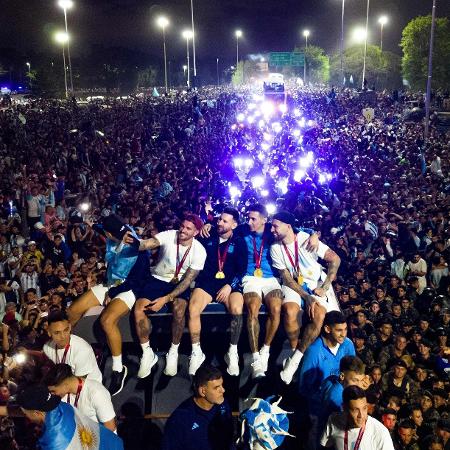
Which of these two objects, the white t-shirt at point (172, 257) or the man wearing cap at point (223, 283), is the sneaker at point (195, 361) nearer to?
the man wearing cap at point (223, 283)

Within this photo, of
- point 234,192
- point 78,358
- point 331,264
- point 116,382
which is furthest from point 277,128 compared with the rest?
point 78,358

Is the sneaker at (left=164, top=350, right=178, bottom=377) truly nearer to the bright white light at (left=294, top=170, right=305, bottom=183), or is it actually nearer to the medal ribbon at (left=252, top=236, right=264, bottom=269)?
the medal ribbon at (left=252, top=236, right=264, bottom=269)

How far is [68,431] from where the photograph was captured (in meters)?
3.20

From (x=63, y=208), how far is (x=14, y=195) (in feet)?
4.82

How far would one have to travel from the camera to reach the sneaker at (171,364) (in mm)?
5199

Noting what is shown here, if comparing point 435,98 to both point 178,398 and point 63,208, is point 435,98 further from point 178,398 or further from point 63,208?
point 178,398

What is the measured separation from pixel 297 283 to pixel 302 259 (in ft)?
0.97

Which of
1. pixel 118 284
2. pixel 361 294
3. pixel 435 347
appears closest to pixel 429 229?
pixel 361 294

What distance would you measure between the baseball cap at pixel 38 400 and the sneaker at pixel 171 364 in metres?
A: 2.05

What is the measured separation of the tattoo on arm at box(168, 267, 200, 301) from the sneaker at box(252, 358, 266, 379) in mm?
1031

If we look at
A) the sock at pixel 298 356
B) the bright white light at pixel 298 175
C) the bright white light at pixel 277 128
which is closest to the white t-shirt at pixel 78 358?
the sock at pixel 298 356

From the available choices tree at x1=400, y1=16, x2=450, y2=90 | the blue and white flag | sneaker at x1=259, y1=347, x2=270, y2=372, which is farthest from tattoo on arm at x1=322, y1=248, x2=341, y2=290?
tree at x1=400, y1=16, x2=450, y2=90

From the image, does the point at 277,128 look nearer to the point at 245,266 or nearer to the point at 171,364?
the point at 245,266

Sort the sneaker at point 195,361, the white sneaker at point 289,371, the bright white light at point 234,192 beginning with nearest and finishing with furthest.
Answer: the white sneaker at point 289,371, the sneaker at point 195,361, the bright white light at point 234,192
